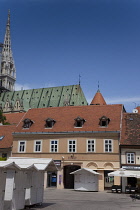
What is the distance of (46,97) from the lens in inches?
3669

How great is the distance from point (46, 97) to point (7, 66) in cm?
3639

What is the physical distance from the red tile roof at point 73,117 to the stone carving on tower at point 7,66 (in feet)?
254

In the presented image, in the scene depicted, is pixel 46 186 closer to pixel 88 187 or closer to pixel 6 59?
pixel 88 187

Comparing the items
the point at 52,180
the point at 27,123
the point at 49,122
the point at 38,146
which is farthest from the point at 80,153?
the point at 27,123

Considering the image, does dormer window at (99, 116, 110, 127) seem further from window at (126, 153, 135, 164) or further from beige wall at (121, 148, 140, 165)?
window at (126, 153, 135, 164)

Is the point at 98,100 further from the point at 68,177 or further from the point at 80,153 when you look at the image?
the point at 68,177

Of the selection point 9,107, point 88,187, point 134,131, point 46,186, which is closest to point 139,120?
point 134,131

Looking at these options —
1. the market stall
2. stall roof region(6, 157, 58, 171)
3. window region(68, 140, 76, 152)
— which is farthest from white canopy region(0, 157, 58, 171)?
window region(68, 140, 76, 152)

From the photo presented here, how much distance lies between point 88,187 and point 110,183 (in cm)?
362

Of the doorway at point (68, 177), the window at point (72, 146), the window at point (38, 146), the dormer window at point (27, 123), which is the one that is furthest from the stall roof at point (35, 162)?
the dormer window at point (27, 123)

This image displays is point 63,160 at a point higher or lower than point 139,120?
lower

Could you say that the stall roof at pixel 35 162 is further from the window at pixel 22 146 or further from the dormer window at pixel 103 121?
the window at pixel 22 146

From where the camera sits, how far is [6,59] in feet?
398

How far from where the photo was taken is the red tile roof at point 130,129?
31438 mm
